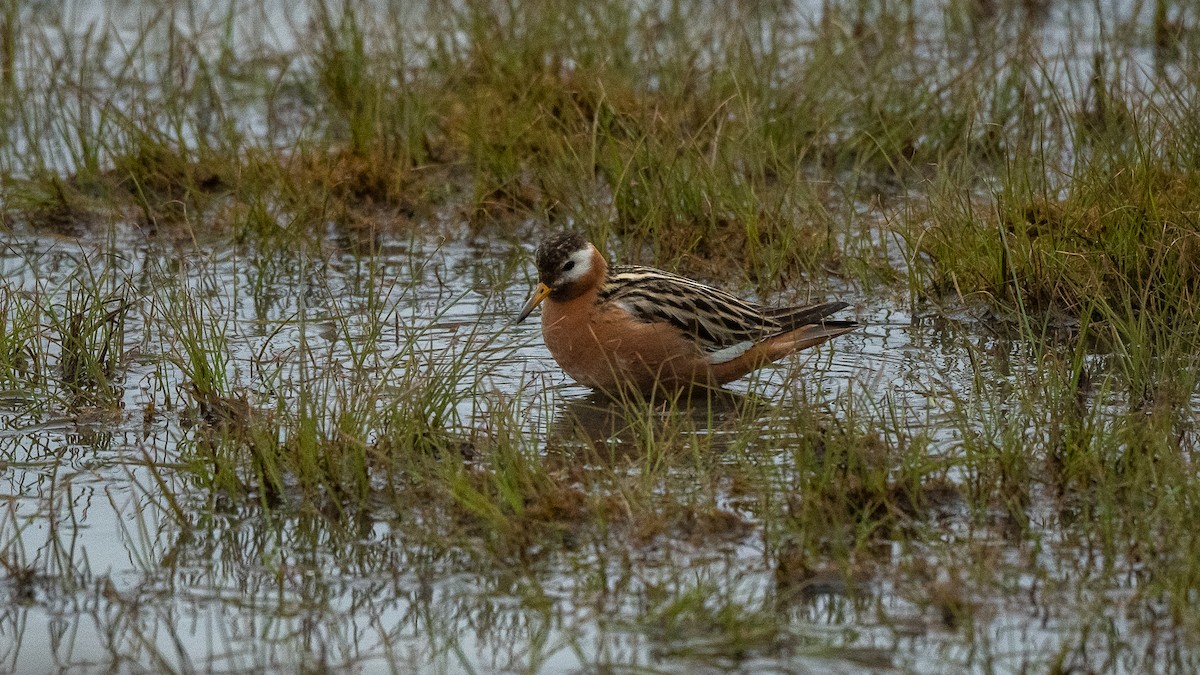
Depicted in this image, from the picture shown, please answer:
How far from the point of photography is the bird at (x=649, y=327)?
7.27 m

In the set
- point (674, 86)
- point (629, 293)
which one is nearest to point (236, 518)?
point (629, 293)

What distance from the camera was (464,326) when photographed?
786 centimetres

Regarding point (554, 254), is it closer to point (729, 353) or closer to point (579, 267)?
point (579, 267)

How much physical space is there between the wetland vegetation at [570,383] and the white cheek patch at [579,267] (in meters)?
0.44

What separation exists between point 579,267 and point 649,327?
418 millimetres

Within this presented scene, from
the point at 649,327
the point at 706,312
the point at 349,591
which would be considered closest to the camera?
the point at 349,591

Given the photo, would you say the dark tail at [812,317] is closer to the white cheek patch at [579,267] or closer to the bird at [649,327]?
the bird at [649,327]

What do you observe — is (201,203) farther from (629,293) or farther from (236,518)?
(236,518)

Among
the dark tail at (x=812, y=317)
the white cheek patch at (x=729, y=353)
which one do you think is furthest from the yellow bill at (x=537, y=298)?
the dark tail at (x=812, y=317)

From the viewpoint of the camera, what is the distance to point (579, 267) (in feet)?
24.6

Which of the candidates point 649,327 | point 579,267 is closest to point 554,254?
point 579,267

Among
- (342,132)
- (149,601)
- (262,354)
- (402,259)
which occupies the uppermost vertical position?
(342,132)

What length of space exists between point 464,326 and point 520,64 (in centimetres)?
271

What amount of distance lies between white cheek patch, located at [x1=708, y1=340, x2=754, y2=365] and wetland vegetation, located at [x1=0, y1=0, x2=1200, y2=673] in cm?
17
